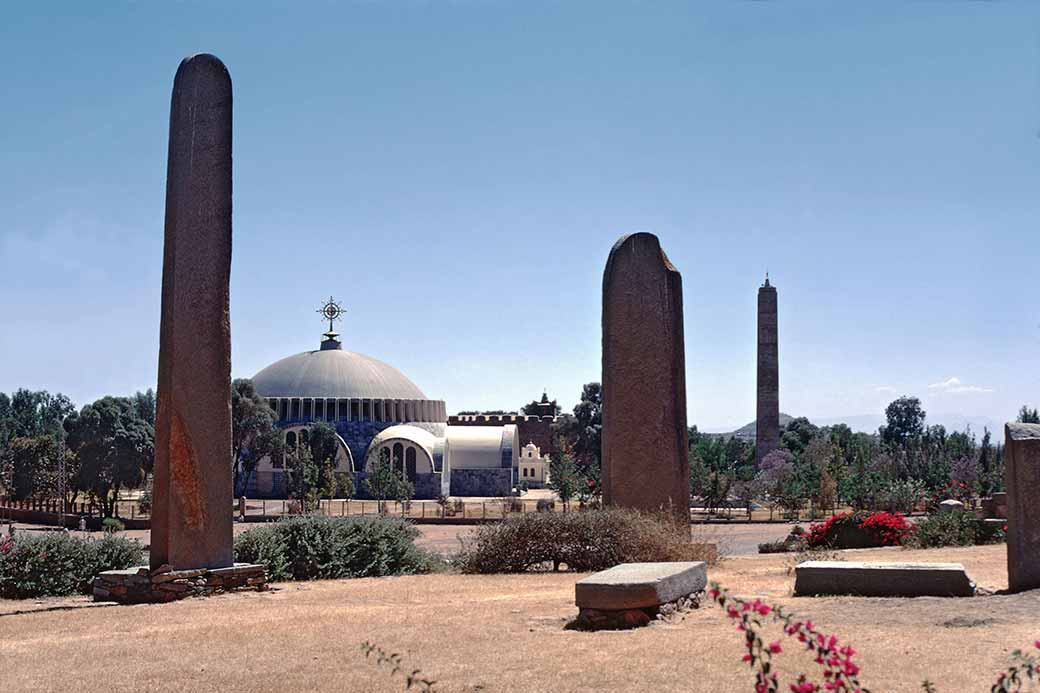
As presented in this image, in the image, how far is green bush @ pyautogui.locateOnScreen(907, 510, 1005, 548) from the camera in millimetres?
17281

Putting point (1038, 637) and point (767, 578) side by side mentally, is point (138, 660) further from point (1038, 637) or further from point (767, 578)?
point (767, 578)

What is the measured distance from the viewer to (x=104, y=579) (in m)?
12.5

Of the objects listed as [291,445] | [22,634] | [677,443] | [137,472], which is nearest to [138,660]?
[22,634]

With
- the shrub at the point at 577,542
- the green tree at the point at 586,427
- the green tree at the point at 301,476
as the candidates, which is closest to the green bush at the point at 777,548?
the shrub at the point at 577,542

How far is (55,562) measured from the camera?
13.4 m

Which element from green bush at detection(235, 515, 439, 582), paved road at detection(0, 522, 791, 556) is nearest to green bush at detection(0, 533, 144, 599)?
green bush at detection(235, 515, 439, 582)

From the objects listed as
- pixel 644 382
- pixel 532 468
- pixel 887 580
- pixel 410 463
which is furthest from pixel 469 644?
pixel 532 468

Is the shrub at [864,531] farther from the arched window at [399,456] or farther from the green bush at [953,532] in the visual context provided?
the arched window at [399,456]

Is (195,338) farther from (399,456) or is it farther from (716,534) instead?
(399,456)

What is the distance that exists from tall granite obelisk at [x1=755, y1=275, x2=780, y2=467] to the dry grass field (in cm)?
4812

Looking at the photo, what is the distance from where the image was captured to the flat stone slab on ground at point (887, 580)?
9883mm

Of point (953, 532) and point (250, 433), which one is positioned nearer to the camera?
point (953, 532)

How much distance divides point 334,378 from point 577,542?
60.0 m

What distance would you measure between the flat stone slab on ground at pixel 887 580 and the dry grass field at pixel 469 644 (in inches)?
12.7
